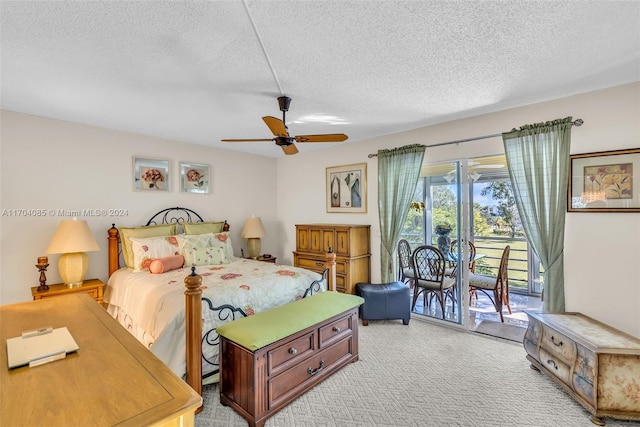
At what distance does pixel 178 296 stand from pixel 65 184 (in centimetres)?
232

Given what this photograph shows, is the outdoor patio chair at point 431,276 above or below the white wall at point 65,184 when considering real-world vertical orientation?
below

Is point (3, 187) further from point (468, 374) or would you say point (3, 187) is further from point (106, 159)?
point (468, 374)

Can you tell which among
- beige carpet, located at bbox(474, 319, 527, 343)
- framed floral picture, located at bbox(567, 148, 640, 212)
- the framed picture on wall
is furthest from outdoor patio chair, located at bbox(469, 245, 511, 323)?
the framed picture on wall

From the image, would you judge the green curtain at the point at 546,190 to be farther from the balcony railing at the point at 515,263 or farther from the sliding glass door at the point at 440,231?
the balcony railing at the point at 515,263

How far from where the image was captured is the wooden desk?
73cm

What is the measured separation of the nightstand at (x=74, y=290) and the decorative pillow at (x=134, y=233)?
1.32 ft

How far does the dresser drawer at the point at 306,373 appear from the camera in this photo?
6.83 feet

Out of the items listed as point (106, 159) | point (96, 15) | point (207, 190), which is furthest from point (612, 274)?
point (106, 159)

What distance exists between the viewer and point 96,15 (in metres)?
1.60

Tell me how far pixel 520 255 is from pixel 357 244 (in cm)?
311

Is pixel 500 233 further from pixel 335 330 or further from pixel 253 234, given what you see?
pixel 253 234

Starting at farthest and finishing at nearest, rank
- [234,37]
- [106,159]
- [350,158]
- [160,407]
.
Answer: [350,158] → [106,159] → [234,37] → [160,407]

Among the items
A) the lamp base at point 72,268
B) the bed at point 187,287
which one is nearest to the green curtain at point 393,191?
the bed at point 187,287

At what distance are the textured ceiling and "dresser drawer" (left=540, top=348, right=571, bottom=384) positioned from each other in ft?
7.70
